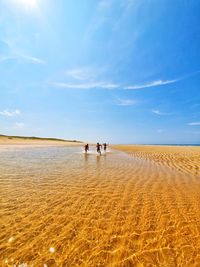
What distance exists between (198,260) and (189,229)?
1279 millimetres

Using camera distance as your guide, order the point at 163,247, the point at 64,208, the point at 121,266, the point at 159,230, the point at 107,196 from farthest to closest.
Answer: the point at 107,196 → the point at 64,208 → the point at 159,230 → the point at 163,247 → the point at 121,266

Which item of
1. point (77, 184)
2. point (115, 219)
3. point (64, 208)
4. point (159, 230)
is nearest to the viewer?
Result: point (159, 230)

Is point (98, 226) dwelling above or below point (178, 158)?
below

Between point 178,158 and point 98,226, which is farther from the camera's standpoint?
point 178,158

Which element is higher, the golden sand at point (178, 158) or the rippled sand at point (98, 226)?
the golden sand at point (178, 158)

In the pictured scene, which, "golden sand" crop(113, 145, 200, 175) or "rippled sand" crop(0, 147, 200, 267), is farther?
"golden sand" crop(113, 145, 200, 175)

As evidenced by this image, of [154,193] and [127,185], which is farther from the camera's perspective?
[127,185]

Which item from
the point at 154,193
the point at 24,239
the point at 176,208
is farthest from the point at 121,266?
the point at 154,193

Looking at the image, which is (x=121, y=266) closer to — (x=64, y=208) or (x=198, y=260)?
(x=198, y=260)

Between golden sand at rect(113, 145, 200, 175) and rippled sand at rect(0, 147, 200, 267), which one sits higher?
golden sand at rect(113, 145, 200, 175)

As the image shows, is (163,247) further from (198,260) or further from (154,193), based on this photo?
(154,193)

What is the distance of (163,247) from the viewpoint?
3.76 meters

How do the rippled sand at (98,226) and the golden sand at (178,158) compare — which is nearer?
the rippled sand at (98,226)

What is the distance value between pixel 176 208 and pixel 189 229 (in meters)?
1.47
